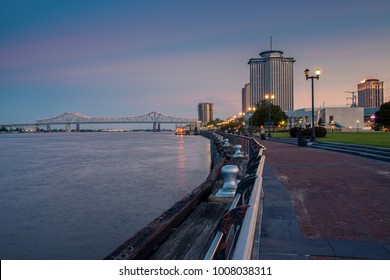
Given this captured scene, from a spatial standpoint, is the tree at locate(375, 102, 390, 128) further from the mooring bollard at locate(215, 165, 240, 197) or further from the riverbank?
the riverbank

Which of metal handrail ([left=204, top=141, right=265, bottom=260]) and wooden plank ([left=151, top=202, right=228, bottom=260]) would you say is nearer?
metal handrail ([left=204, top=141, right=265, bottom=260])

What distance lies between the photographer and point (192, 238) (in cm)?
514

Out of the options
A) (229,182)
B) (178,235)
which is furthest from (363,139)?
(178,235)

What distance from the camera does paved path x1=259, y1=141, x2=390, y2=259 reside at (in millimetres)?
4270

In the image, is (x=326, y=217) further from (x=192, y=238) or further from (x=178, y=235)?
(x=178, y=235)

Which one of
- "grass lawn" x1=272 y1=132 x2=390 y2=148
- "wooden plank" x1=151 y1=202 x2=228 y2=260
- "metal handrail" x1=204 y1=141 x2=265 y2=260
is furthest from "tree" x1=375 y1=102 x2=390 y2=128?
"metal handrail" x1=204 y1=141 x2=265 y2=260

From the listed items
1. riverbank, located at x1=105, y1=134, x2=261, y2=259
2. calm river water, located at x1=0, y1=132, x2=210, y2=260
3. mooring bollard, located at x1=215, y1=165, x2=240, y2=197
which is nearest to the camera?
riverbank, located at x1=105, y1=134, x2=261, y2=259

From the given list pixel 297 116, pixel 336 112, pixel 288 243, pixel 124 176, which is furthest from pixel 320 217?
pixel 297 116

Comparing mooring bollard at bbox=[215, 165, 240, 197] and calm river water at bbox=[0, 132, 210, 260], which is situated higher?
mooring bollard at bbox=[215, 165, 240, 197]

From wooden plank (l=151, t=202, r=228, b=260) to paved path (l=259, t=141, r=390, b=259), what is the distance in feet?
2.70

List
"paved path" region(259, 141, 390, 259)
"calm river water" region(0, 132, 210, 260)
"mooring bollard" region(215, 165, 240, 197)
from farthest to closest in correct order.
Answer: "calm river water" region(0, 132, 210, 260) → "mooring bollard" region(215, 165, 240, 197) → "paved path" region(259, 141, 390, 259)

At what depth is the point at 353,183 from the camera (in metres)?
9.04

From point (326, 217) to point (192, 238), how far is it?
2.29 m
